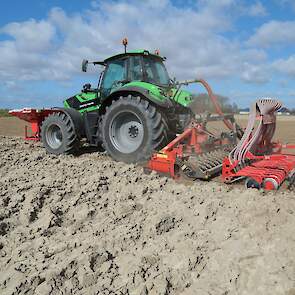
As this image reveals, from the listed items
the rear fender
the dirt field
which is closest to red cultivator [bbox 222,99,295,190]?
the dirt field

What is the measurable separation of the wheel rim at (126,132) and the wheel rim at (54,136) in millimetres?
1755

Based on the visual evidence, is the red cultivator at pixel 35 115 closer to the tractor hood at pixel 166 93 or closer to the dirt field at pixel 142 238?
the tractor hood at pixel 166 93

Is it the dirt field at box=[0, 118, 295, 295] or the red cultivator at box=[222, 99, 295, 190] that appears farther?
the red cultivator at box=[222, 99, 295, 190]

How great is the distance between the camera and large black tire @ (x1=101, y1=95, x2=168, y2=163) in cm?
614

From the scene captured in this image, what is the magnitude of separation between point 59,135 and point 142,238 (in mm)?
5039

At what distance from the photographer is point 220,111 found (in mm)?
6645

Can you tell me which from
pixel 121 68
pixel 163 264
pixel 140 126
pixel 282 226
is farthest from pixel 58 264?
pixel 121 68

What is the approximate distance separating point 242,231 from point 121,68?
4.60m

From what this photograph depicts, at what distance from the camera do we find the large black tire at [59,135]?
24.8 ft

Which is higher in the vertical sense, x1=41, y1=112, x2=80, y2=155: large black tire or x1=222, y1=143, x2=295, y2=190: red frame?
x1=41, y1=112, x2=80, y2=155: large black tire

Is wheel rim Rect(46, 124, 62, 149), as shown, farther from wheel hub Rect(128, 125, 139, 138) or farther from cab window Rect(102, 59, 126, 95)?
wheel hub Rect(128, 125, 139, 138)

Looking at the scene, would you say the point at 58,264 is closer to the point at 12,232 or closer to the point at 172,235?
the point at 12,232

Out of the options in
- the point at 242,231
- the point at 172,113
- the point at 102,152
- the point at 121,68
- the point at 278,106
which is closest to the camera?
the point at 242,231

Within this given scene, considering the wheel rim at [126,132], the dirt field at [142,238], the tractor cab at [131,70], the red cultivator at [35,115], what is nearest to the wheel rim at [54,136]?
the red cultivator at [35,115]
